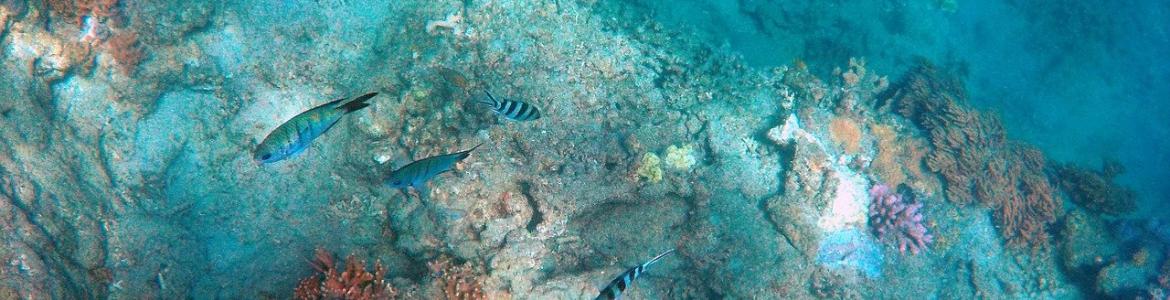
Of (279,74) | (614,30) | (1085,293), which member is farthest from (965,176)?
(279,74)

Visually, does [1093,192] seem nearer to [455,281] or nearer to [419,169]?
[455,281]

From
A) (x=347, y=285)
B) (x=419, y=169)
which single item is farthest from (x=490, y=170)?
(x=419, y=169)

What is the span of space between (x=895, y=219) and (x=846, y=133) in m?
1.45

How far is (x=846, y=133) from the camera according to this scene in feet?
25.3

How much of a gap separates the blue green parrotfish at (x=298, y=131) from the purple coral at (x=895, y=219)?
7420 millimetres

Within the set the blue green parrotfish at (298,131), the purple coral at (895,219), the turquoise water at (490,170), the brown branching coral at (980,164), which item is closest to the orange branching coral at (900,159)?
the turquoise water at (490,170)

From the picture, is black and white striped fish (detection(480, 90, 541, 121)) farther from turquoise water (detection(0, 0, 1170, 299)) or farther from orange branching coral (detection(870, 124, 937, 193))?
orange branching coral (detection(870, 124, 937, 193))

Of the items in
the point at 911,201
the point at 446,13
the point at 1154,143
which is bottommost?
the point at 1154,143

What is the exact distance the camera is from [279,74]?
18.3 ft

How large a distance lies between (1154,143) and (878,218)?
20.6 m

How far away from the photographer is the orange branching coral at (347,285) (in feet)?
13.4

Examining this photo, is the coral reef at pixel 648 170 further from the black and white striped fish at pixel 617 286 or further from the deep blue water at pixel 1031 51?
the deep blue water at pixel 1031 51

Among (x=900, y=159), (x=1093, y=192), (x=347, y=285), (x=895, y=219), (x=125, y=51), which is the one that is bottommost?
(x=1093, y=192)

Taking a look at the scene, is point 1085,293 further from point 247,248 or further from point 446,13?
point 247,248
